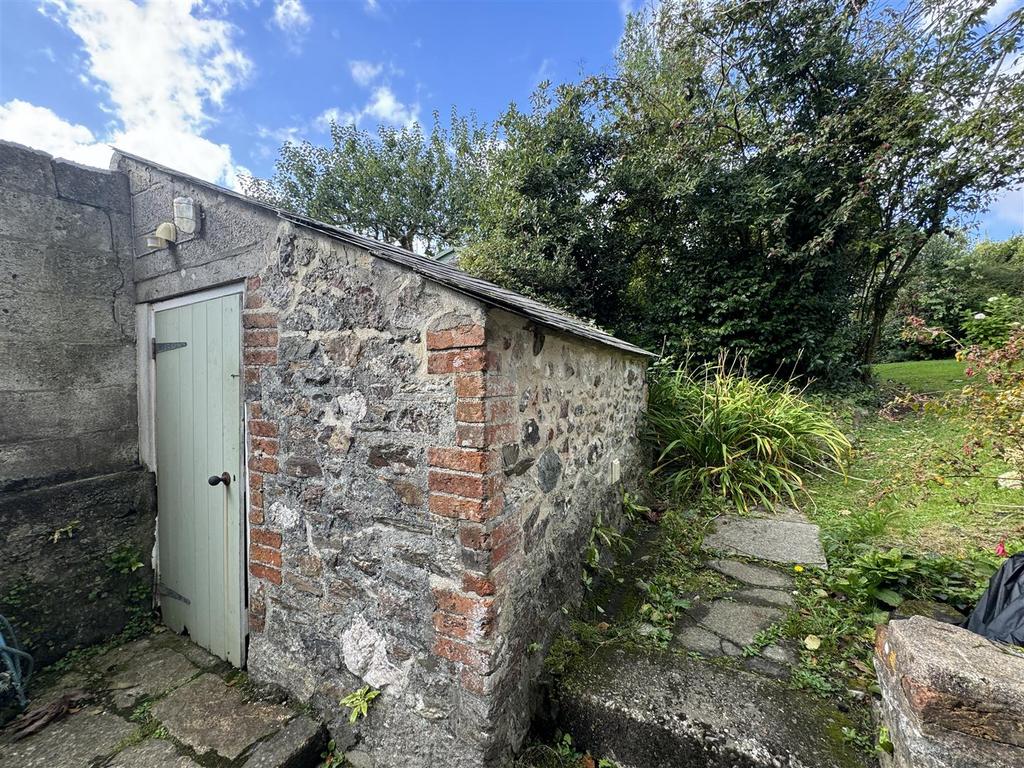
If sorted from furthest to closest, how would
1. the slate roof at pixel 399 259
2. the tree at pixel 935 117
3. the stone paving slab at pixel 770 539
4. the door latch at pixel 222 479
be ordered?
1. the tree at pixel 935 117
2. the stone paving slab at pixel 770 539
3. the door latch at pixel 222 479
4. the slate roof at pixel 399 259

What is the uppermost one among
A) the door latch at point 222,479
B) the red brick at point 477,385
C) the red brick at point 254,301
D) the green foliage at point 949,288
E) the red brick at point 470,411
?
the green foliage at point 949,288

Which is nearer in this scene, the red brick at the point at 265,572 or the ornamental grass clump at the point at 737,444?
the red brick at the point at 265,572

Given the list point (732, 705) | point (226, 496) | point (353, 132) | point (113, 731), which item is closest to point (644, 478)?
point (732, 705)

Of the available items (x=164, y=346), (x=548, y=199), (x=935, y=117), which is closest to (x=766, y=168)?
(x=935, y=117)

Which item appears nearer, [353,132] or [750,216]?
[750,216]

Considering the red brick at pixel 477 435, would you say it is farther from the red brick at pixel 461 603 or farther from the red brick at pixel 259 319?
the red brick at pixel 259 319

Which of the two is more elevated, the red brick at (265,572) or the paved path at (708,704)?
the red brick at (265,572)

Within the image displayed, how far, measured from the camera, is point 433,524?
1836 millimetres

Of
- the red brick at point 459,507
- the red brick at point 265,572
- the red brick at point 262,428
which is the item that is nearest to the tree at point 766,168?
the red brick at point 262,428

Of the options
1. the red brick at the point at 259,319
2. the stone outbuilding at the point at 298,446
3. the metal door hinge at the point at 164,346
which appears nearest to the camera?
the stone outbuilding at the point at 298,446

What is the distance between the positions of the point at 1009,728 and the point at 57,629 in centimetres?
464

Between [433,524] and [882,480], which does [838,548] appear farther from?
[433,524]

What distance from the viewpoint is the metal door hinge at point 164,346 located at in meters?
2.74

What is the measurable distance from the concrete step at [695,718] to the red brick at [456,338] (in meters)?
1.76
